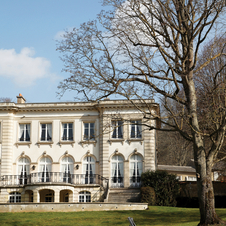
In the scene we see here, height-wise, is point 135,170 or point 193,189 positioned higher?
point 135,170

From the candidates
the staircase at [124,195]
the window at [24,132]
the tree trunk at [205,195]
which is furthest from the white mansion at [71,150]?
the tree trunk at [205,195]

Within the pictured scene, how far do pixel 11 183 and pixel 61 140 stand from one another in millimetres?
5134

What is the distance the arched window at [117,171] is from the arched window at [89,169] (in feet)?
5.19

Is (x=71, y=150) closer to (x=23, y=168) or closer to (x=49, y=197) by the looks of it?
(x=49, y=197)

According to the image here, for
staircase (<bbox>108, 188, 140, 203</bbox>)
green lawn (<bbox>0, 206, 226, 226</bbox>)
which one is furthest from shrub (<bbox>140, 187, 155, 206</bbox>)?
green lawn (<bbox>0, 206, 226, 226</bbox>)

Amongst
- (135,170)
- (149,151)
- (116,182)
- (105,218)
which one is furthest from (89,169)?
(105,218)

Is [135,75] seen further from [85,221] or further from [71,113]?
[71,113]

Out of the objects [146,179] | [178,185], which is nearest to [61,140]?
[146,179]

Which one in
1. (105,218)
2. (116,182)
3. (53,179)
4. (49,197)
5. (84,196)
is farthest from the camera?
(53,179)

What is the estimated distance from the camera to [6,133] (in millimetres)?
29547

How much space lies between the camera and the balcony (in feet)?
93.7

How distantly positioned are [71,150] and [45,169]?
2566mm

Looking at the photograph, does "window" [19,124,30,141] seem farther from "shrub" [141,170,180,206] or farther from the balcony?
"shrub" [141,170,180,206]

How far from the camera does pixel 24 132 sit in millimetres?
30078
